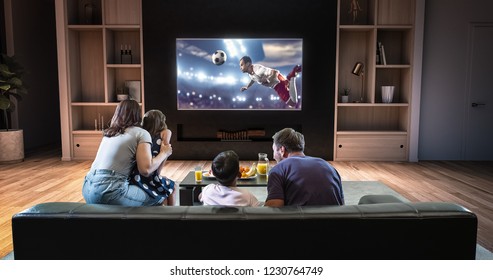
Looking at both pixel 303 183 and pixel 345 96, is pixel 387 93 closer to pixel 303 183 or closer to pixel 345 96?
pixel 345 96

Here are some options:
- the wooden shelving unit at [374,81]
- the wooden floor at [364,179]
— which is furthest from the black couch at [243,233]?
the wooden shelving unit at [374,81]

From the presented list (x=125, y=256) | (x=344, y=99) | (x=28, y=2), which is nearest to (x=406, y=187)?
(x=344, y=99)

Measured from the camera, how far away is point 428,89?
6496 millimetres

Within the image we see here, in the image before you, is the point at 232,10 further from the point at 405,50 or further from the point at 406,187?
the point at 406,187

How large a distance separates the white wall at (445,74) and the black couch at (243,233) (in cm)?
529

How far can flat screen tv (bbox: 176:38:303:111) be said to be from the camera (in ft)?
20.8

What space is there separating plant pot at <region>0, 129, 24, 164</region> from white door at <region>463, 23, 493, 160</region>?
257 inches

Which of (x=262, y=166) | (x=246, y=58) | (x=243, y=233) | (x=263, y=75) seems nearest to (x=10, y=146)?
(x=246, y=58)

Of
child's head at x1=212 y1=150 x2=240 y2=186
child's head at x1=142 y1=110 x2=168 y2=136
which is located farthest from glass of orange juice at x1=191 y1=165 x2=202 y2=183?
child's head at x1=212 y1=150 x2=240 y2=186

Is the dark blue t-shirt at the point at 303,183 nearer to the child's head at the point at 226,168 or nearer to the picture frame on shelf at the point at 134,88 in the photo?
the child's head at the point at 226,168

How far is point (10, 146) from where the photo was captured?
6129mm

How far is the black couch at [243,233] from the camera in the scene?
5.29 feet

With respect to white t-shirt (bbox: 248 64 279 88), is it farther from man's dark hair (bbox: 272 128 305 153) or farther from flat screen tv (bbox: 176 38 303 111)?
man's dark hair (bbox: 272 128 305 153)

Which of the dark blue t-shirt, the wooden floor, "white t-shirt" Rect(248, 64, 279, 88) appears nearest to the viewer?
the dark blue t-shirt
